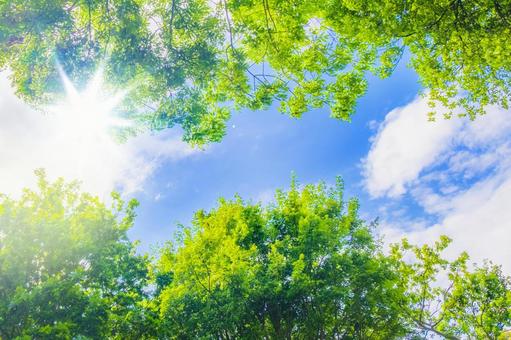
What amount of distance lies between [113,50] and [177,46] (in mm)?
1394

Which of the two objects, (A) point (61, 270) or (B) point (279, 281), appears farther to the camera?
(B) point (279, 281)

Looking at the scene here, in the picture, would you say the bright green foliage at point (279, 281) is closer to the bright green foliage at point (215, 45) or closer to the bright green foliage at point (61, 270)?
the bright green foliage at point (61, 270)

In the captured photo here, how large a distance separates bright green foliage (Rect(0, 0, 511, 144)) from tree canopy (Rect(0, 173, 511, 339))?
8.31m

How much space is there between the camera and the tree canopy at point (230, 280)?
13.1 m

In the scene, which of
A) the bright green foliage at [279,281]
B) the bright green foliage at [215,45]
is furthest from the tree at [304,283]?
the bright green foliage at [215,45]

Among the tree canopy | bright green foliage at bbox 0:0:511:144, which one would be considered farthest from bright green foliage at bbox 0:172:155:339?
bright green foliage at bbox 0:0:511:144

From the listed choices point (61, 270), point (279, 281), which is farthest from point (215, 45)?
point (279, 281)

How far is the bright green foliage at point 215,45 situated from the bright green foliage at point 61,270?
7.86 metres

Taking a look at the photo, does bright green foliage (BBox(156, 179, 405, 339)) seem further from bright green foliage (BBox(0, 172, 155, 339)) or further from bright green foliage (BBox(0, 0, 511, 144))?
bright green foliage (BBox(0, 0, 511, 144))

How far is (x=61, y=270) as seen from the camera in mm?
13930

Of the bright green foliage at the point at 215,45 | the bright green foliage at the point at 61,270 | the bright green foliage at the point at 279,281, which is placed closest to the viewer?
the bright green foliage at the point at 215,45

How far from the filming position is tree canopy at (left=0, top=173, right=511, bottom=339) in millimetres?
13133

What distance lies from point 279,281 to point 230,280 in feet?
11.3

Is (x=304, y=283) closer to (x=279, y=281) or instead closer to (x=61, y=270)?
(x=279, y=281)
